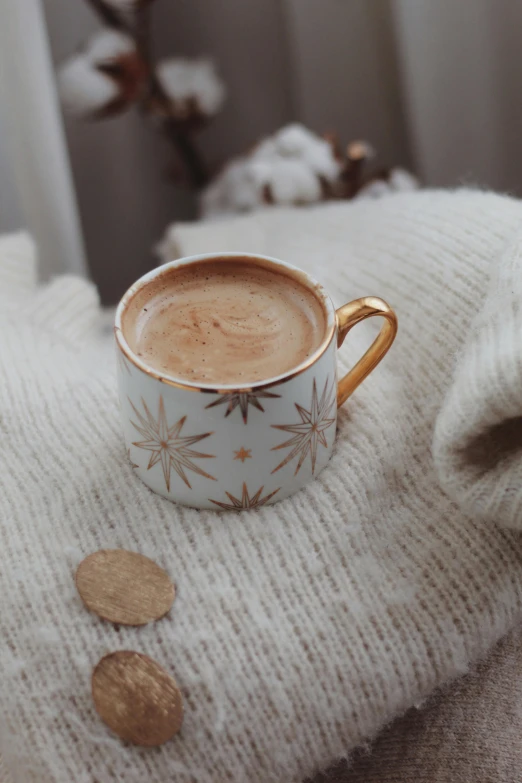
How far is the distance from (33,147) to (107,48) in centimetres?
27

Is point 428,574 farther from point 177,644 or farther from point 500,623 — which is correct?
point 177,644

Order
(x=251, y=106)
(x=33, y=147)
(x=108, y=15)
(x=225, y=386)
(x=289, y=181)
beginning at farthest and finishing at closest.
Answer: (x=251, y=106) → (x=108, y=15) → (x=289, y=181) → (x=33, y=147) → (x=225, y=386)

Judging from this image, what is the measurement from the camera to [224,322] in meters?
0.49

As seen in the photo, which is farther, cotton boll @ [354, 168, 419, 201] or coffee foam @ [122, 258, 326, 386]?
cotton boll @ [354, 168, 419, 201]

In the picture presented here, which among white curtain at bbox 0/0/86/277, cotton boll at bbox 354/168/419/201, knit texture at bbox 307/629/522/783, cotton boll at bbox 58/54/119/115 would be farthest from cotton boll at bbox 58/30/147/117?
knit texture at bbox 307/629/522/783

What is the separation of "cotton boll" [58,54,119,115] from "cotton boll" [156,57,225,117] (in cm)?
9

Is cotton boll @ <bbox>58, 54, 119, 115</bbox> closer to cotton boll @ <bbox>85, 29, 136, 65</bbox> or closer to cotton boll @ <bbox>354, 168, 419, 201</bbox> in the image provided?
cotton boll @ <bbox>85, 29, 136, 65</bbox>

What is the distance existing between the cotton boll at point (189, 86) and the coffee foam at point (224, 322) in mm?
656

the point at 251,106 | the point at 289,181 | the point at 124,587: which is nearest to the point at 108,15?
the point at 251,106

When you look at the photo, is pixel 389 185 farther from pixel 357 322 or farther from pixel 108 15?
pixel 357 322

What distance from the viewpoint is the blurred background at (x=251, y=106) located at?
2.82ft

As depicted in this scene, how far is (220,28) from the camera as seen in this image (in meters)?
1.15

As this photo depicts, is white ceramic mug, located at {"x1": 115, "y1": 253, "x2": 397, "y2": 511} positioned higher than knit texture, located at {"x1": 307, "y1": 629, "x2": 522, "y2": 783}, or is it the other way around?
white ceramic mug, located at {"x1": 115, "y1": 253, "x2": 397, "y2": 511}

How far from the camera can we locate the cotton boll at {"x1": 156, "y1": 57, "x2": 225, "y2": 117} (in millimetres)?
1072
